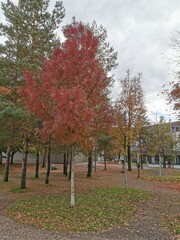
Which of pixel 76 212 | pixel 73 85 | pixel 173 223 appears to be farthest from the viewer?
pixel 73 85

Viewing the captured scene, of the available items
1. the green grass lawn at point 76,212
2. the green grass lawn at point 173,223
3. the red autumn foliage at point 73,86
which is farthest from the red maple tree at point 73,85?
the green grass lawn at point 173,223

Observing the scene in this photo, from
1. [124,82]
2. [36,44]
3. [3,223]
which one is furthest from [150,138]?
[3,223]

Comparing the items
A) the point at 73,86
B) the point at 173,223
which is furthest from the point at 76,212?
the point at 73,86

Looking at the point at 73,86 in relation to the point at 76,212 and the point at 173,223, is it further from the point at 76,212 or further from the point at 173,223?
the point at 173,223

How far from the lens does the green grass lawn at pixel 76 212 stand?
24.0 feet

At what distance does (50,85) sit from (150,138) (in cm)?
2279

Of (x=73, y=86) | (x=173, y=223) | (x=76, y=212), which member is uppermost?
(x=73, y=86)

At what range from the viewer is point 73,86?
9.34 m

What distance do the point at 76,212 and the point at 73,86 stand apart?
182 inches

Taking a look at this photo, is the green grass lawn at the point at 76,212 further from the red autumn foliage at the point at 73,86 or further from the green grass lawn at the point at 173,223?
the red autumn foliage at the point at 73,86

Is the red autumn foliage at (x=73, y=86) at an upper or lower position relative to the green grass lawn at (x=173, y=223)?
upper

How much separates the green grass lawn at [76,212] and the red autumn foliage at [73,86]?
2569 millimetres

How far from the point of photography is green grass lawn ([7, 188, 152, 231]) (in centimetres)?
732

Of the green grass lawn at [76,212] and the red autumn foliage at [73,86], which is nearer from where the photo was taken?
the green grass lawn at [76,212]
